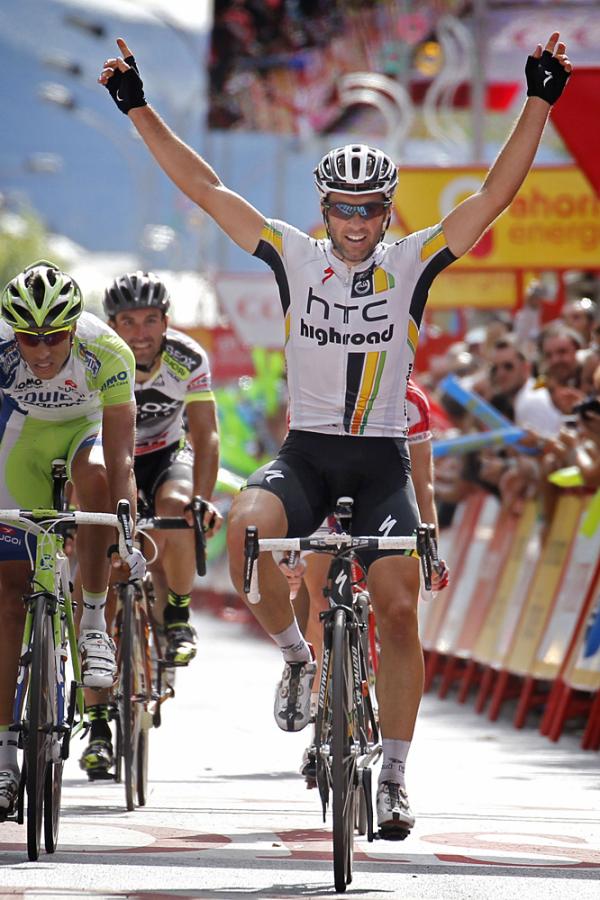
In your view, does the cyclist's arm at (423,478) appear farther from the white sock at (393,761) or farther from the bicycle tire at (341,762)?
the bicycle tire at (341,762)

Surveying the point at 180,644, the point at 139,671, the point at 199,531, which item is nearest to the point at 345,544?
the point at 139,671

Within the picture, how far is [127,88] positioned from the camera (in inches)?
324

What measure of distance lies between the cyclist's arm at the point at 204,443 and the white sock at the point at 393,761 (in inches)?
128

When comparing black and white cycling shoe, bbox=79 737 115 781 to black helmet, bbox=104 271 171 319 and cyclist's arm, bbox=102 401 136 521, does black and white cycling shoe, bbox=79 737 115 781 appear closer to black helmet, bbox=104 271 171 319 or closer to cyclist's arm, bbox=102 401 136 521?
→ cyclist's arm, bbox=102 401 136 521

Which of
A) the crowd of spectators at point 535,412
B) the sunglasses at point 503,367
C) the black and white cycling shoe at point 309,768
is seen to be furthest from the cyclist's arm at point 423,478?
the sunglasses at point 503,367

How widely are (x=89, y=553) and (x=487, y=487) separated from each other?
7.28 m

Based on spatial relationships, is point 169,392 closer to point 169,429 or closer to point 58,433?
point 169,429

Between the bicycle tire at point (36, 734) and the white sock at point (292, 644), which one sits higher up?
the white sock at point (292, 644)

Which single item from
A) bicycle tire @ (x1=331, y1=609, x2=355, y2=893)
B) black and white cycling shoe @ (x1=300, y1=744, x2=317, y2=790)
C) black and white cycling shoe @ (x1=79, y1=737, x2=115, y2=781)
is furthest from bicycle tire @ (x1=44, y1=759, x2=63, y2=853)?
black and white cycling shoe @ (x1=79, y1=737, x2=115, y2=781)

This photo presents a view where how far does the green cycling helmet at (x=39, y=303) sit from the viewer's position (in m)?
7.97

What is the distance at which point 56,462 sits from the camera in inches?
335

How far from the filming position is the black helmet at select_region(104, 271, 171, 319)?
418 inches

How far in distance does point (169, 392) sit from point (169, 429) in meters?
0.21

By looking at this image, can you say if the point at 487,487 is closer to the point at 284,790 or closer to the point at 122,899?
the point at 284,790
